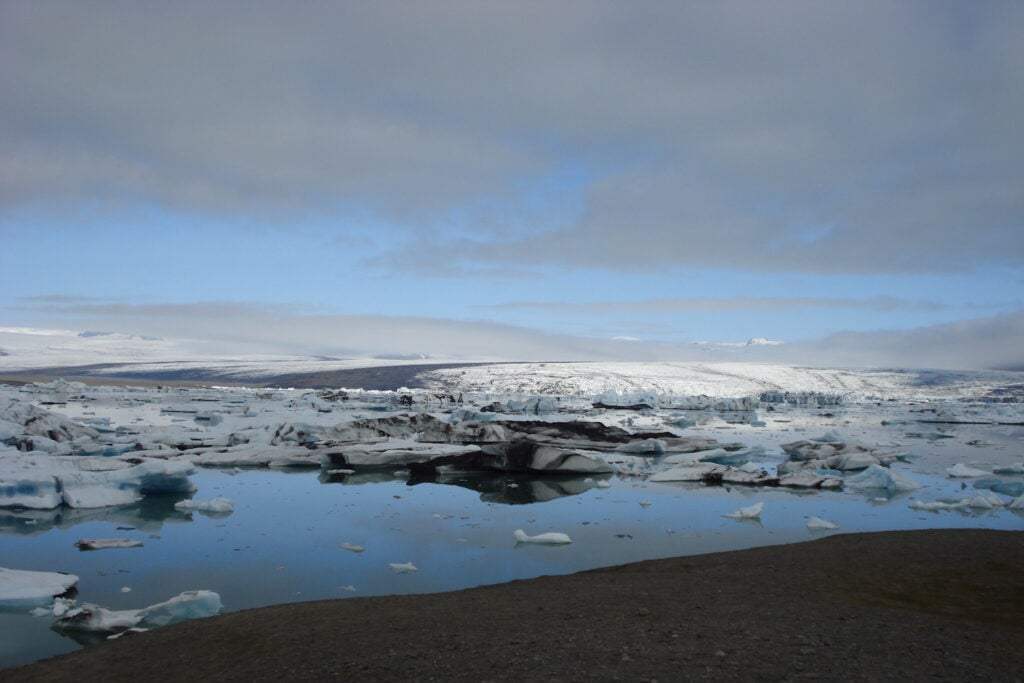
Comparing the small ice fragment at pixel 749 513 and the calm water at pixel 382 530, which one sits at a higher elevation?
the small ice fragment at pixel 749 513

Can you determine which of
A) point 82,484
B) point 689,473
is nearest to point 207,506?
point 82,484

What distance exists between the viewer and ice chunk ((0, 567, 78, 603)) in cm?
534

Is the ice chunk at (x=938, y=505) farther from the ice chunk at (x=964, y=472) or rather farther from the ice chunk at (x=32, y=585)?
the ice chunk at (x=32, y=585)

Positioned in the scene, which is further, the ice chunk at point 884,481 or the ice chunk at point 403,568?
the ice chunk at point 884,481

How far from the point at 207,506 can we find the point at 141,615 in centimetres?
467

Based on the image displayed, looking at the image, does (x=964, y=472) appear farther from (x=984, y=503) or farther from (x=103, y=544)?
(x=103, y=544)

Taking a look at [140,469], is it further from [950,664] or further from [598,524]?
[950,664]

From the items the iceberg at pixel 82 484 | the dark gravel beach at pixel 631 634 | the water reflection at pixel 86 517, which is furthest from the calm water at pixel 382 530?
the dark gravel beach at pixel 631 634

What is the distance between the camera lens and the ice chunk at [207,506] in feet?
30.5

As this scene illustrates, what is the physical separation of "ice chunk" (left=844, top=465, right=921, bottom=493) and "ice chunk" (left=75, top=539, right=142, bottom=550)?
422 inches

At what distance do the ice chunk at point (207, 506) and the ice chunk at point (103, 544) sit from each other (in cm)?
180

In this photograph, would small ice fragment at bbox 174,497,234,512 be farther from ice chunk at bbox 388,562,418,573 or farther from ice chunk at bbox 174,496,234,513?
ice chunk at bbox 388,562,418,573

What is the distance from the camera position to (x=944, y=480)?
41.1 ft

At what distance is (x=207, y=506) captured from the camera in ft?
30.9
